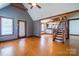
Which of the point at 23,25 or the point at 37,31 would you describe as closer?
the point at 23,25

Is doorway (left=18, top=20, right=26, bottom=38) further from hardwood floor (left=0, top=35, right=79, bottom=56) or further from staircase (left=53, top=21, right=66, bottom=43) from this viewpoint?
staircase (left=53, top=21, right=66, bottom=43)

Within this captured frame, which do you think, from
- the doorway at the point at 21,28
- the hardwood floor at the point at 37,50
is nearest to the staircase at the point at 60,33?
the hardwood floor at the point at 37,50

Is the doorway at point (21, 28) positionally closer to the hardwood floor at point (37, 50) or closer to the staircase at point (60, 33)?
the hardwood floor at point (37, 50)

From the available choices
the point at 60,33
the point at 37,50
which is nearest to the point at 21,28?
the point at 60,33

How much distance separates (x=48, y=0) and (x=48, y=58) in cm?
166

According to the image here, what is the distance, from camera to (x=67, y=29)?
551cm

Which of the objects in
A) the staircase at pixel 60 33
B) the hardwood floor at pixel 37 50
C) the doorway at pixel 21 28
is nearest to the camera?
the hardwood floor at pixel 37 50

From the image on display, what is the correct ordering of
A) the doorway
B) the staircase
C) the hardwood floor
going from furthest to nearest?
the doorway → the staircase → the hardwood floor

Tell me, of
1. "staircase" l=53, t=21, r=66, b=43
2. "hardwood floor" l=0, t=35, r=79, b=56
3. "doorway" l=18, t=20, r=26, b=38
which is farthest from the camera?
"doorway" l=18, t=20, r=26, b=38

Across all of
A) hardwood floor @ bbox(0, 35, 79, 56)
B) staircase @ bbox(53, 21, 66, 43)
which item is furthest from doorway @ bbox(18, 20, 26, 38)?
staircase @ bbox(53, 21, 66, 43)

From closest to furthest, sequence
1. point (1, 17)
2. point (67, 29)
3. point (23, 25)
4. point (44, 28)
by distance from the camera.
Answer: point (1, 17), point (67, 29), point (23, 25), point (44, 28)

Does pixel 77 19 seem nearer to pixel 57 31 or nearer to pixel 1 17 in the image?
pixel 57 31

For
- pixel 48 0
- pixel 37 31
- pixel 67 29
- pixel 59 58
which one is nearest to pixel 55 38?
pixel 67 29

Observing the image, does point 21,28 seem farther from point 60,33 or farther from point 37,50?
point 37,50
